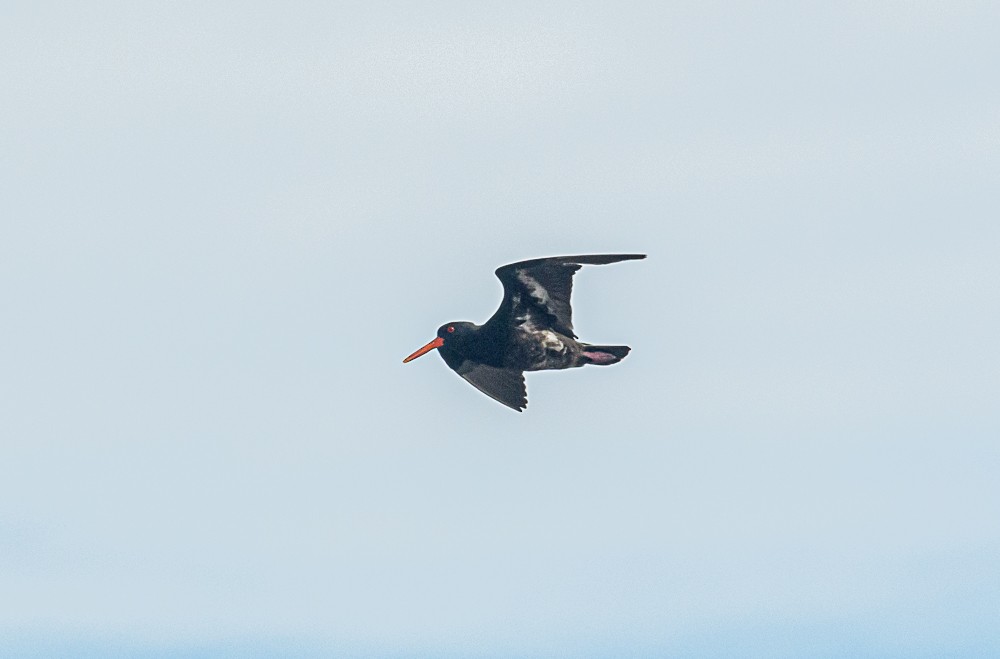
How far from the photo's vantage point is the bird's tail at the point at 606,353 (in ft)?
72.8

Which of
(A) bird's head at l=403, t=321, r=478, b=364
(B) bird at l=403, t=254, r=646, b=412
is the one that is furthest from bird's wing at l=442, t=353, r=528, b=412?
(A) bird's head at l=403, t=321, r=478, b=364

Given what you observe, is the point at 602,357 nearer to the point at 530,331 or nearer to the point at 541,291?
the point at 530,331

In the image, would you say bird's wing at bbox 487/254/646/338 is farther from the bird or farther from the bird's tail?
the bird's tail

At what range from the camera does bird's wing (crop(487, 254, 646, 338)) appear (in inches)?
851

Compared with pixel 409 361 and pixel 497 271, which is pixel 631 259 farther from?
pixel 409 361

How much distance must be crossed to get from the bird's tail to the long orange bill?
86.0 inches

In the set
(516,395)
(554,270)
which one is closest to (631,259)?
(554,270)

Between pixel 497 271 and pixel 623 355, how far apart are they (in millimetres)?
2066

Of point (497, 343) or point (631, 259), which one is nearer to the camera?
point (631, 259)

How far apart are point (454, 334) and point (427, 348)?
68cm

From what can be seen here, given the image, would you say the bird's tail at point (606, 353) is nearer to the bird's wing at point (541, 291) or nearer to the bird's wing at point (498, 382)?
the bird's wing at point (541, 291)

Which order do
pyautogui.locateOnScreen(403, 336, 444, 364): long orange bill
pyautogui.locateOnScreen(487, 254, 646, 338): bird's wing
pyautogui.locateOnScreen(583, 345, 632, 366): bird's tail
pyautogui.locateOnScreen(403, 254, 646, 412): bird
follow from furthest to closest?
1. pyautogui.locateOnScreen(403, 336, 444, 364): long orange bill
2. pyautogui.locateOnScreen(583, 345, 632, 366): bird's tail
3. pyautogui.locateOnScreen(403, 254, 646, 412): bird
4. pyautogui.locateOnScreen(487, 254, 646, 338): bird's wing

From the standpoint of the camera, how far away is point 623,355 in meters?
22.2

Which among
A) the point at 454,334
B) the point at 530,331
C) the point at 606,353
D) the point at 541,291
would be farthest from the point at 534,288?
the point at 454,334
